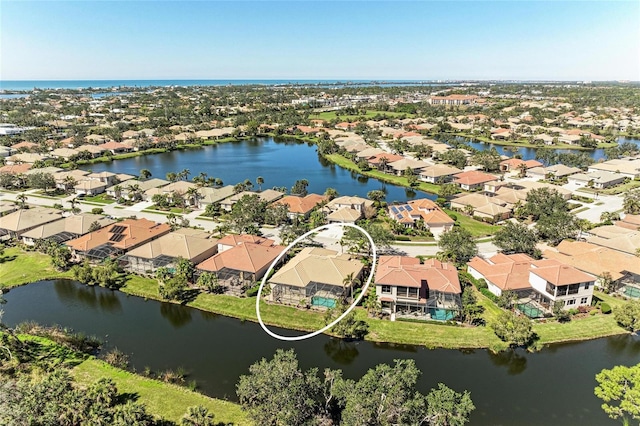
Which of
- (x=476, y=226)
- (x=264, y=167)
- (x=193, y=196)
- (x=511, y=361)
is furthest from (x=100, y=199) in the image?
(x=511, y=361)

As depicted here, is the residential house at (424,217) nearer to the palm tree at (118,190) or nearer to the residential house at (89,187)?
the palm tree at (118,190)

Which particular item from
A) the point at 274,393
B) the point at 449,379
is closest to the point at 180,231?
the point at 274,393

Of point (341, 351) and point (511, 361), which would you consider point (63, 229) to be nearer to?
point (341, 351)

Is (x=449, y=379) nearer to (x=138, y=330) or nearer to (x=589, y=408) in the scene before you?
(x=589, y=408)

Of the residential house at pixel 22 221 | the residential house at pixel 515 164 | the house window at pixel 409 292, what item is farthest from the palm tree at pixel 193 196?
the residential house at pixel 515 164

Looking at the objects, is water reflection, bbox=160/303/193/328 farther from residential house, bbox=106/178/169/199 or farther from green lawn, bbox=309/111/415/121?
green lawn, bbox=309/111/415/121

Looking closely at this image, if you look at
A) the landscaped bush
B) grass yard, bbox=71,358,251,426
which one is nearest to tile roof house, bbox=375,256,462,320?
the landscaped bush
